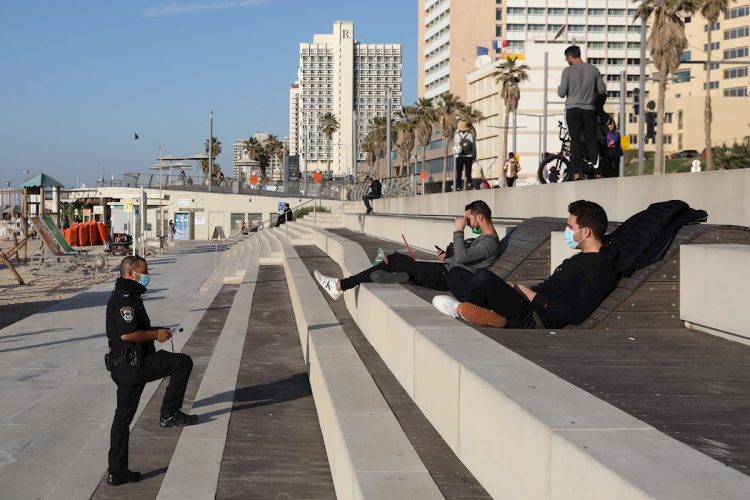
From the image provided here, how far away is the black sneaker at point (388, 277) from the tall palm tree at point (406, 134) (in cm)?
9408

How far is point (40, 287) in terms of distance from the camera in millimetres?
30031

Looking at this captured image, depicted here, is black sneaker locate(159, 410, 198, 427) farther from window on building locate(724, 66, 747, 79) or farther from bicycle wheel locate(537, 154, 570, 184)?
window on building locate(724, 66, 747, 79)

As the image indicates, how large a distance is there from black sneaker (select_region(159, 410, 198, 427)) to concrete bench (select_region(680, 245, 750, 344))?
367 cm

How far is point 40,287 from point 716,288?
2727 cm

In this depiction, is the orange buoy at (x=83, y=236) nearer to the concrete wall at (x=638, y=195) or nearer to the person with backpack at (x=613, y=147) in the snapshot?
the concrete wall at (x=638, y=195)

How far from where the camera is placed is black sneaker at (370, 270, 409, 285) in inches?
353

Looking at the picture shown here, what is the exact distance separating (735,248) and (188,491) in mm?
3607

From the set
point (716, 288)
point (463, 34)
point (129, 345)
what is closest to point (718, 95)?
point (463, 34)

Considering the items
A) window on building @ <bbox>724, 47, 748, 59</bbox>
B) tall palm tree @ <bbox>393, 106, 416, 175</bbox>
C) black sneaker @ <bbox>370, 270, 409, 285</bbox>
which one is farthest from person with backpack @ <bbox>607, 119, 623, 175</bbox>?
window on building @ <bbox>724, 47, 748, 59</bbox>

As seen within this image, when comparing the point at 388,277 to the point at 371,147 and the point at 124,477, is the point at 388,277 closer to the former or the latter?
the point at 124,477

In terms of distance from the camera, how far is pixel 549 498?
121 inches

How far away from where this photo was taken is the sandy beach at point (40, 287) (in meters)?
22.6

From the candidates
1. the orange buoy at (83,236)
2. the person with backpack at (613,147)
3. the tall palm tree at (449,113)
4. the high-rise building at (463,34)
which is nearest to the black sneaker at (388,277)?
the person with backpack at (613,147)

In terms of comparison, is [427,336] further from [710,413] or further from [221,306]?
[221,306]
